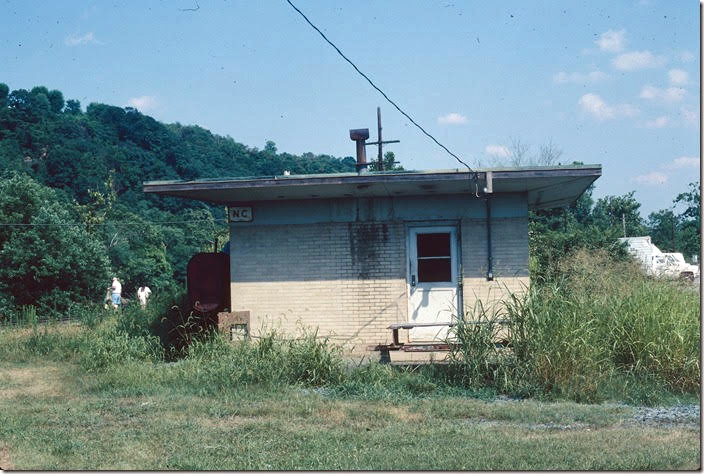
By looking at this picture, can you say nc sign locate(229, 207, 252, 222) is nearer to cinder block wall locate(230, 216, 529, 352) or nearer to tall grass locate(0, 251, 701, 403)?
cinder block wall locate(230, 216, 529, 352)

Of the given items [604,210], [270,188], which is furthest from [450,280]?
[604,210]

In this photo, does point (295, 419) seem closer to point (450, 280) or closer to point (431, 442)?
point (431, 442)

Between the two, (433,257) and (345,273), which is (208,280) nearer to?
(345,273)

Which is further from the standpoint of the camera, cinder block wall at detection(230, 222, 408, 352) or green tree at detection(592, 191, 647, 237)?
green tree at detection(592, 191, 647, 237)

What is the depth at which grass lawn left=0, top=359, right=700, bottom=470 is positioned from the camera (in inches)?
223

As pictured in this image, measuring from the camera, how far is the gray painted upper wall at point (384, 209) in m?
11.5

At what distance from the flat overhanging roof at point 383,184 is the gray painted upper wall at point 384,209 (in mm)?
131

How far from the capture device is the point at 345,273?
1167 cm

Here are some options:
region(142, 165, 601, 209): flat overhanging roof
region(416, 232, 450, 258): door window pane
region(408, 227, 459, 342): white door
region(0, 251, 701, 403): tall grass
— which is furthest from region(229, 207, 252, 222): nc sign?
region(416, 232, 450, 258): door window pane

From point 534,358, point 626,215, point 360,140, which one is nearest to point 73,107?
point 626,215

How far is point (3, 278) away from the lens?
31.3 meters

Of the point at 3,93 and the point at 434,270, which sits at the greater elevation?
the point at 3,93

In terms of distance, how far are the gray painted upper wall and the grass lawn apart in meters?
3.97

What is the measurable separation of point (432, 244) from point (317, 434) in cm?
574
